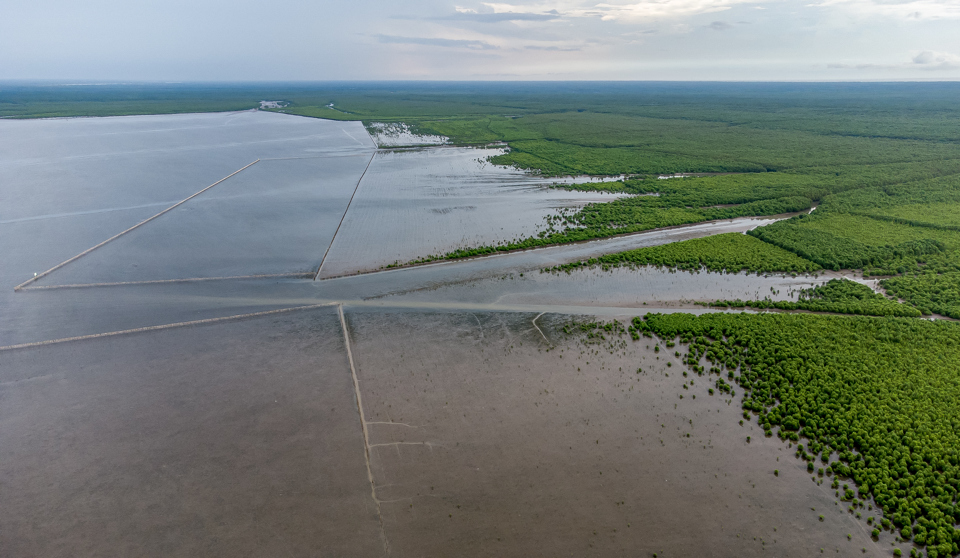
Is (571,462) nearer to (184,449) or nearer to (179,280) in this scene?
(184,449)

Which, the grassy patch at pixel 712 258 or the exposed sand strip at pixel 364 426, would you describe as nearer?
the exposed sand strip at pixel 364 426

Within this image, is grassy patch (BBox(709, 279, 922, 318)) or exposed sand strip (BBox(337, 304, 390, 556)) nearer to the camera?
exposed sand strip (BBox(337, 304, 390, 556))

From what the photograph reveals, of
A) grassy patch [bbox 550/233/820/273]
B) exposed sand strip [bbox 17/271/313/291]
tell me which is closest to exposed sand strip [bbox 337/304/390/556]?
exposed sand strip [bbox 17/271/313/291]

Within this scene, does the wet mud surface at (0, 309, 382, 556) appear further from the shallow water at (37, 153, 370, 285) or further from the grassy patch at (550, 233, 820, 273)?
the grassy patch at (550, 233, 820, 273)

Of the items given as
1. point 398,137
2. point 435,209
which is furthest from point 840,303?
point 398,137

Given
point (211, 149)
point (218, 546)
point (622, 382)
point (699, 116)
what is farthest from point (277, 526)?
point (699, 116)

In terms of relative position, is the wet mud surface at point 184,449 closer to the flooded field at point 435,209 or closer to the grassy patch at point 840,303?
the flooded field at point 435,209

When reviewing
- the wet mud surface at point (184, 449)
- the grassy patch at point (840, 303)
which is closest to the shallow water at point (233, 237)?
the wet mud surface at point (184, 449)

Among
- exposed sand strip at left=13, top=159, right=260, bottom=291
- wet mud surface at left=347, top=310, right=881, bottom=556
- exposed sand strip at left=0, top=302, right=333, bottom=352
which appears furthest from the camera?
exposed sand strip at left=13, top=159, right=260, bottom=291
